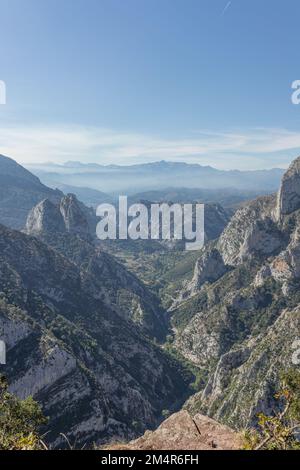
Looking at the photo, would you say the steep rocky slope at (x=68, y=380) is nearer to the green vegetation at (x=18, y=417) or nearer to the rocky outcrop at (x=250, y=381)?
the rocky outcrop at (x=250, y=381)

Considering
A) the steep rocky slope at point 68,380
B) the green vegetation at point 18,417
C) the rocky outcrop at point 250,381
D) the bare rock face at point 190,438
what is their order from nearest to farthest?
the bare rock face at point 190,438, the green vegetation at point 18,417, the steep rocky slope at point 68,380, the rocky outcrop at point 250,381

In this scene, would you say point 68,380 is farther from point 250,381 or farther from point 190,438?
point 190,438

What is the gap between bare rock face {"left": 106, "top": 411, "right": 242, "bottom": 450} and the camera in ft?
127

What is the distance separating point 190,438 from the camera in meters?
41.4

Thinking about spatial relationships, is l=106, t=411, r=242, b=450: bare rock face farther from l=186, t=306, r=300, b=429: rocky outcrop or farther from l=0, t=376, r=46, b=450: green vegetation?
l=186, t=306, r=300, b=429: rocky outcrop

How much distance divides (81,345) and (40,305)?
29344 mm

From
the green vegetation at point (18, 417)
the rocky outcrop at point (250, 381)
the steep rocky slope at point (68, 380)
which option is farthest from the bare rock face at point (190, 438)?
the rocky outcrop at point (250, 381)

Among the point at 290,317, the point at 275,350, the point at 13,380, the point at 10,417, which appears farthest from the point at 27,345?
the point at 290,317

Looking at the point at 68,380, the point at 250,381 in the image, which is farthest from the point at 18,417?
the point at 250,381

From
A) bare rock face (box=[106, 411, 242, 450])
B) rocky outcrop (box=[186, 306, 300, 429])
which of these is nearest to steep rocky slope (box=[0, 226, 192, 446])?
rocky outcrop (box=[186, 306, 300, 429])

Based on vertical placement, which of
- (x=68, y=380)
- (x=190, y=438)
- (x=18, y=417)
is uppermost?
(x=190, y=438)

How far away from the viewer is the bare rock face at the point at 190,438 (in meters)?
38.6

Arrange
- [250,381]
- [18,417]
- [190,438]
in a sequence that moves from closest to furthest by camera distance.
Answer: [190,438], [18,417], [250,381]
